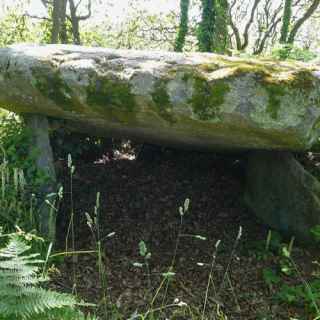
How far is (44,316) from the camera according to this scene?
2.07 meters

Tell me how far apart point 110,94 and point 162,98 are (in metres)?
0.38

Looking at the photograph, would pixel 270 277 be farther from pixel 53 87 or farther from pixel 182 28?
pixel 182 28

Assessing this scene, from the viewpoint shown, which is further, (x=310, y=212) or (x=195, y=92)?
(x=310, y=212)

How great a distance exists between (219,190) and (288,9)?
8823 mm

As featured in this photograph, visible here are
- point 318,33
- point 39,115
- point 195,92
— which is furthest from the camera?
point 318,33

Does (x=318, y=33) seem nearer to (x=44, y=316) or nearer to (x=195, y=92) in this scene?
(x=195, y=92)

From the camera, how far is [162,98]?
9.83 feet

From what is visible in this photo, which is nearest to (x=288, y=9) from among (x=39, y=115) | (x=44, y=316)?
(x=39, y=115)

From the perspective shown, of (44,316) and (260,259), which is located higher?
(44,316)

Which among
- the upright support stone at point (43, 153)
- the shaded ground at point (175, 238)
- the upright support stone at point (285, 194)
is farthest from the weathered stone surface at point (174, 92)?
the shaded ground at point (175, 238)

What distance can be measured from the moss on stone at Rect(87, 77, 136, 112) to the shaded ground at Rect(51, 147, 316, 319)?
3.77 ft

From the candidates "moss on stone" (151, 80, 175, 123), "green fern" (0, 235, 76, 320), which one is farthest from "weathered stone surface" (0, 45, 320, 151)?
"green fern" (0, 235, 76, 320)

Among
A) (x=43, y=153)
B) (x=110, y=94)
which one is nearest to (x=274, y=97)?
(x=110, y=94)

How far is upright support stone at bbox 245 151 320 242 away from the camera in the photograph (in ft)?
12.2
